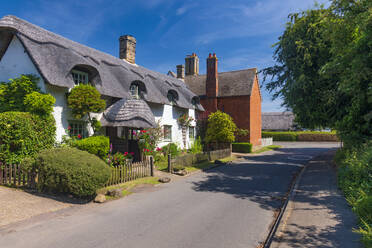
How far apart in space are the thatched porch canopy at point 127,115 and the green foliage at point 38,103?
324 centimetres

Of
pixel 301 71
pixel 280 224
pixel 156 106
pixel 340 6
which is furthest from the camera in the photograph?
pixel 156 106

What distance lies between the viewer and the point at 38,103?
1040 cm

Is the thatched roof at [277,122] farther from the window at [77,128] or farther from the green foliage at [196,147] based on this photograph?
the window at [77,128]

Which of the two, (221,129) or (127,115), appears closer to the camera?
(127,115)

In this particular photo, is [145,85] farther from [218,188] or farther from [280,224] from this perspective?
[280,224]

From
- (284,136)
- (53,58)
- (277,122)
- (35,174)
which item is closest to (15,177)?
(35,174)

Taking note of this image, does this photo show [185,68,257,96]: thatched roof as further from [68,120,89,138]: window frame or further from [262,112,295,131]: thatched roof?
[262,112,295,131]: thatched roof

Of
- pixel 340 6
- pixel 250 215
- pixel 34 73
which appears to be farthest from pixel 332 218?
pixel 34 73

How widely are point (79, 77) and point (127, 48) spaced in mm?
9031

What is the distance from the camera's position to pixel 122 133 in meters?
15.3

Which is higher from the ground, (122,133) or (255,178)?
(122,133)

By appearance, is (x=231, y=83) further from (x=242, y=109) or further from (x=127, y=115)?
(x=127, y=115)

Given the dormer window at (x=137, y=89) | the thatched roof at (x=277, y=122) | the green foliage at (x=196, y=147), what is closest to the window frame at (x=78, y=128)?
the dormer window at (x=137, y=89)

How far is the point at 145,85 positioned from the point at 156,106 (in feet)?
7.63
